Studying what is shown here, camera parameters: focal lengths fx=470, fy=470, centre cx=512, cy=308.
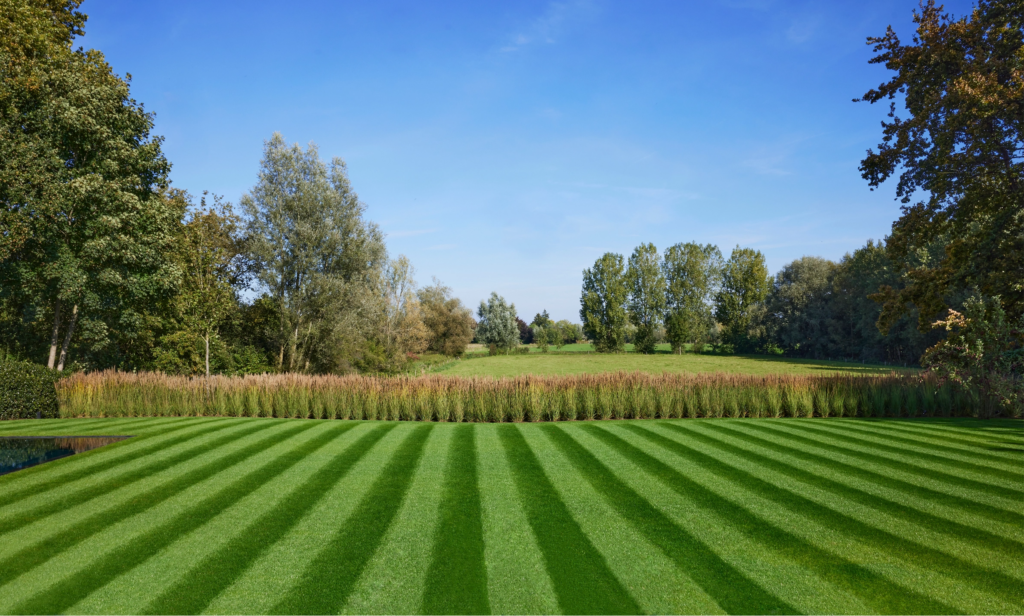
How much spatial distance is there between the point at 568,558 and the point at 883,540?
3182mm

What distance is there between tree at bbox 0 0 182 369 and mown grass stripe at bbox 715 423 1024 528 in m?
19.4

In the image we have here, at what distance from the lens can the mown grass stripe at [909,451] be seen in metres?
6.85

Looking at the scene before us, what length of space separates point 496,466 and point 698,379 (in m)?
8.56

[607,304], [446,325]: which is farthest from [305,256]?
[607,304]

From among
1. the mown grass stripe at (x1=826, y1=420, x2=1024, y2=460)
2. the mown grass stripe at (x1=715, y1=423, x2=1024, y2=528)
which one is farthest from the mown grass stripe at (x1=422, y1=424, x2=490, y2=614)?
the mown grass stripe at (x1=826, y1=420, x2=1024, y2=460)

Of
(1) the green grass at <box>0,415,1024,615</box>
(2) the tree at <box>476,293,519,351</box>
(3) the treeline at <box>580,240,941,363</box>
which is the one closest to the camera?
(1) the green grass at <box>0,415,1024,615</box>

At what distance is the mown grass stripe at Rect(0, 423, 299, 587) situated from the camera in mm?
4211

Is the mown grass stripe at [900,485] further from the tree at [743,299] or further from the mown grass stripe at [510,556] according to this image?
the tree at [743,299]

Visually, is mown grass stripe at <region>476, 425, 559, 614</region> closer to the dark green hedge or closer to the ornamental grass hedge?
the ornamental grass hedge

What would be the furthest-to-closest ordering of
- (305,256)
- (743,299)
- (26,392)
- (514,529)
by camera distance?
(743,299), (305,256), (26,392), (514,529)

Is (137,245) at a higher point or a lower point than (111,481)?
higher

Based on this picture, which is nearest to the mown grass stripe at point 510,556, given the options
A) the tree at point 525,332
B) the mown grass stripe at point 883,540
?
the mown grass stripe at point 883,540

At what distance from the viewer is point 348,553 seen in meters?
4.37

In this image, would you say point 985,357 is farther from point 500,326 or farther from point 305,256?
point 500,326
